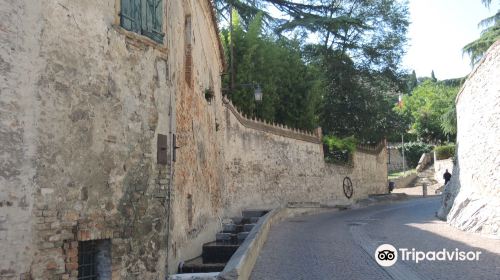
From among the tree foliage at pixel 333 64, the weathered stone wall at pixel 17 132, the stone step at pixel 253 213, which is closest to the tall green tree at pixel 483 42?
the tree foliage at pixel 333 64

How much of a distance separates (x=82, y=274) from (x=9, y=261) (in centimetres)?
135

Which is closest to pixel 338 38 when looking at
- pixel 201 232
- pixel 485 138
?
pixel 485 138

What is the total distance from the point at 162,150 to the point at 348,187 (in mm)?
20038

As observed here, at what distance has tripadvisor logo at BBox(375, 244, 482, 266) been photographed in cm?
902

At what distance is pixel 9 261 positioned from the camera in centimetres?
579

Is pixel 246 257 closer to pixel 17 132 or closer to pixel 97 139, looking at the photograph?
pixel 97 139

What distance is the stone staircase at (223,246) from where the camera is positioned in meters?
9.23

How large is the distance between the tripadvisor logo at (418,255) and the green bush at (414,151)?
42546 millimetres

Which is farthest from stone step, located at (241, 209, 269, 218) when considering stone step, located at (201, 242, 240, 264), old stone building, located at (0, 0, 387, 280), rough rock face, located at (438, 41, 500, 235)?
rough rock face, located at (438, 41, 500, 235)

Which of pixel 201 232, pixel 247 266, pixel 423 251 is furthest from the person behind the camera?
pixel 201 232

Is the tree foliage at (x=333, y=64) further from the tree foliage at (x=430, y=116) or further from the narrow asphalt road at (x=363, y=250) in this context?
the tree foliage at (x=430, y=116)

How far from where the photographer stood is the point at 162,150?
830cm

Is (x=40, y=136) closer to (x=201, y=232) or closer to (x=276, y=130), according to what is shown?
(x=201, y=232)

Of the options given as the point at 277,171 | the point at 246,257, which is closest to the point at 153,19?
the point at 246,257
